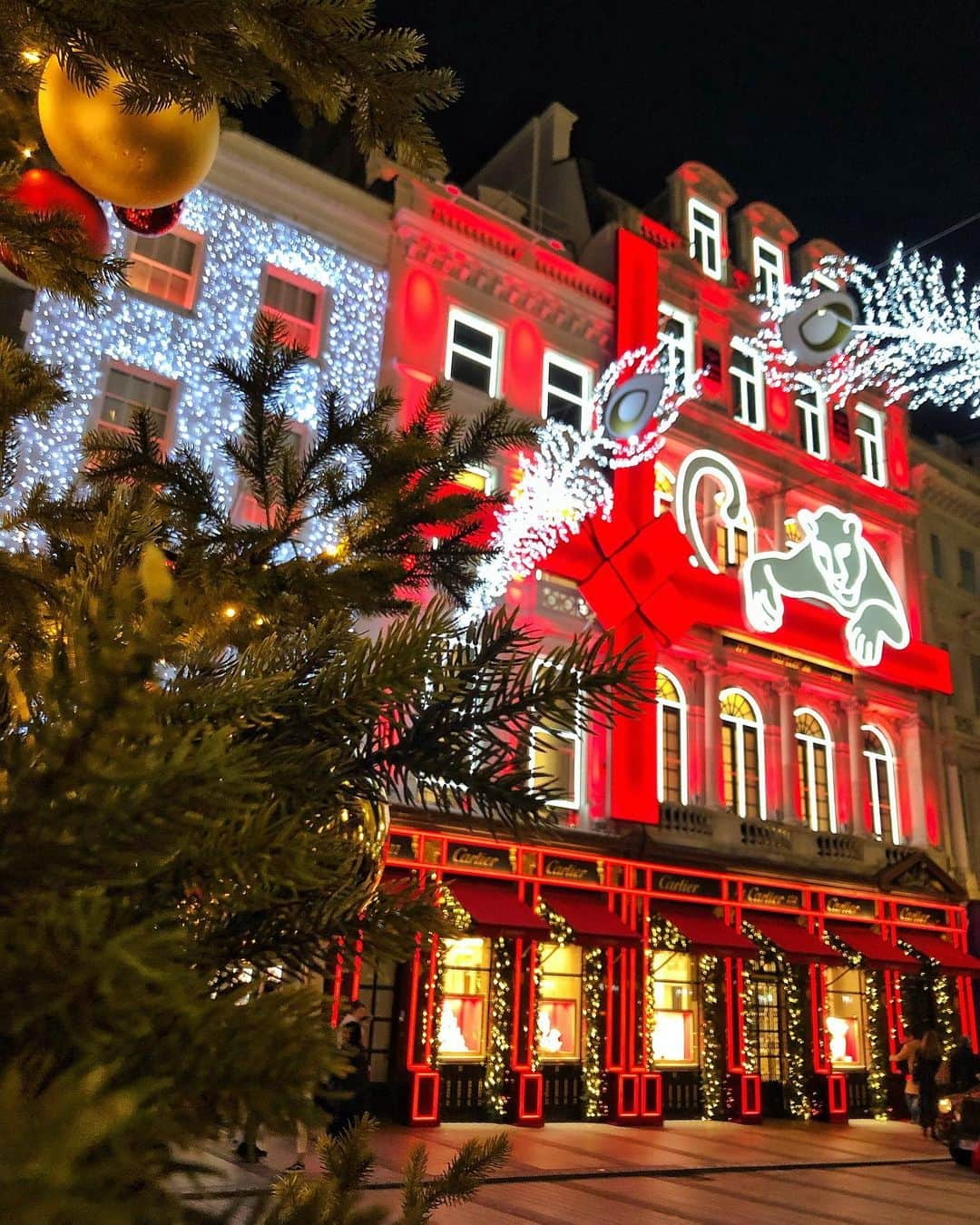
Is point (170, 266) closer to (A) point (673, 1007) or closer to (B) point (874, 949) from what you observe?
(A) point (673, 1007)

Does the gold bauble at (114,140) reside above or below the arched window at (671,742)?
below

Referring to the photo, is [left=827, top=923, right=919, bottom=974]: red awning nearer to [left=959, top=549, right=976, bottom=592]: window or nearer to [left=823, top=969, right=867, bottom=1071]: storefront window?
[left=823, top=969, right=867, bottom=1071]: storefront window

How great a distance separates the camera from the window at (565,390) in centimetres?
1781

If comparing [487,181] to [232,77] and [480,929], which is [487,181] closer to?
[480,929]

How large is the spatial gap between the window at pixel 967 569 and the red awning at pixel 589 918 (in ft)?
45.8

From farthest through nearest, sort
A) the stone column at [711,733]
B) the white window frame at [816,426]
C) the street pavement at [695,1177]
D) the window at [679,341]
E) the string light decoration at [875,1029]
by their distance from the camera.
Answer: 1. the white window frame at [816,426]
2. the window at [679,341]
3. the string light decoration at [875,1029]
4. the stone column at [711,733]
5. the street pavement at [695,1177]

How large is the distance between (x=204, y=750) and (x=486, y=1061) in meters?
14.6

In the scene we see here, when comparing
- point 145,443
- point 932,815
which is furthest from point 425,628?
point 932,815

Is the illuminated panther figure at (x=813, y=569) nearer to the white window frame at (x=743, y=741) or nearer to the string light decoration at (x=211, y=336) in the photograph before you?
the white window frame at (x=743, y=741)

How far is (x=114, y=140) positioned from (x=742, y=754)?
1747 cm

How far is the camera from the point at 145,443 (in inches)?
151

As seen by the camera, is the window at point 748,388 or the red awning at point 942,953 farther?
the window at point 748,388

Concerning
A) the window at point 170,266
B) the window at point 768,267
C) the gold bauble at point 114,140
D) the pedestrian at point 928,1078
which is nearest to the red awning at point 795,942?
the pedestrian at point 928,1078

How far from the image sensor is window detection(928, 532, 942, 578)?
23.2 m
